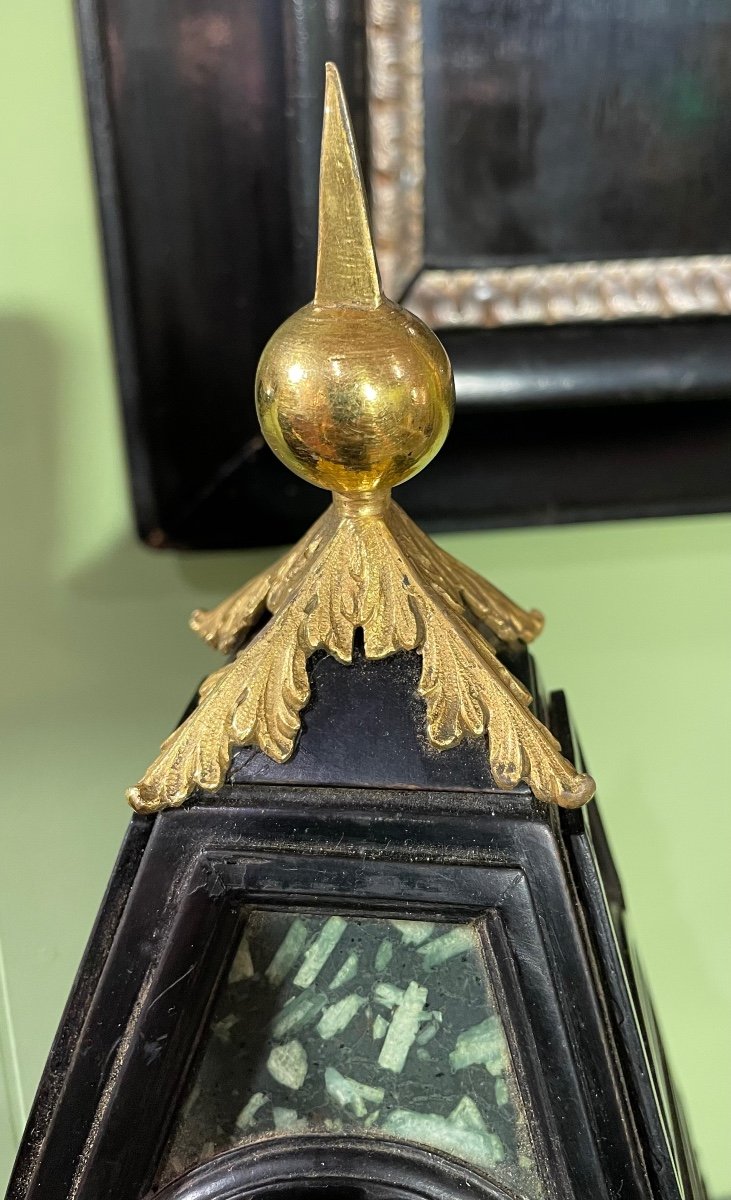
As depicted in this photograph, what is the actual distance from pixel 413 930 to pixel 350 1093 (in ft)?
0.24

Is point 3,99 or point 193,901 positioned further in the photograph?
point 3,99

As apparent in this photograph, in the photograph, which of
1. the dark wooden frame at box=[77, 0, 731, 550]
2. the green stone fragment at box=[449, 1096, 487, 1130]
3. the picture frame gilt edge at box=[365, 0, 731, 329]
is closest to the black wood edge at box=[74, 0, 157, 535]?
the dark wooden frame at box=[77, 0, 731, 550]

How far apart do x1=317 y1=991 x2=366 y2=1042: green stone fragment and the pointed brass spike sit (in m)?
0.26

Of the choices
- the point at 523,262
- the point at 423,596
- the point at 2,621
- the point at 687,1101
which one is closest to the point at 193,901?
the point at 423,596

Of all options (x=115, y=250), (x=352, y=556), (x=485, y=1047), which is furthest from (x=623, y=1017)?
(x=115, y=250)

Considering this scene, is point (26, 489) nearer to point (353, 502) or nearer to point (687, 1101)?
point (353, 502)

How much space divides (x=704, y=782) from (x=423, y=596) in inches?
16.0

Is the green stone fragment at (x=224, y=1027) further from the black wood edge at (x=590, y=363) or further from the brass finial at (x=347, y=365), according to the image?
the black wood edge at (x=590, y=363)

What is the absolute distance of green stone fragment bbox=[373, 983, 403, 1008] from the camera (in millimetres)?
371

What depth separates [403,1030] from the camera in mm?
372

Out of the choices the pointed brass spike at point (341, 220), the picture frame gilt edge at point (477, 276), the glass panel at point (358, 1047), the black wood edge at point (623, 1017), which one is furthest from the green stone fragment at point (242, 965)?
the picture frame gilt edge at point (477, 276)

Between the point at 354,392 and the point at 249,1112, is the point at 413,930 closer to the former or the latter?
the point at 249,1112

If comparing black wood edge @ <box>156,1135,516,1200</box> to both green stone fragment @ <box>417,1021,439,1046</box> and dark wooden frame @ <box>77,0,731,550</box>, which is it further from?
dark wooden frame @ <box>77,0,731,550</box>

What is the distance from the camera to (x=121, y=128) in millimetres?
513
